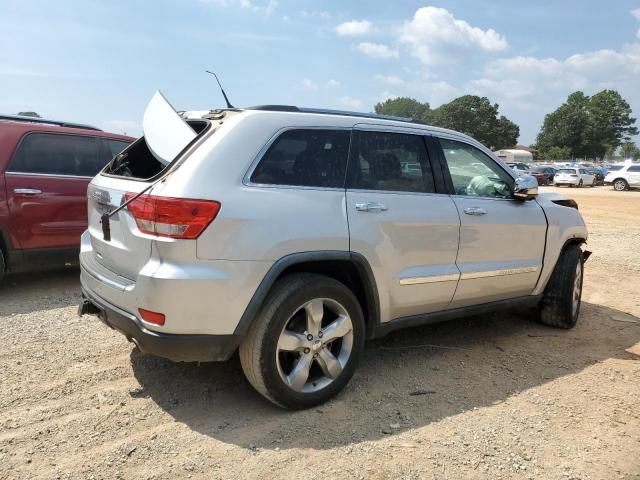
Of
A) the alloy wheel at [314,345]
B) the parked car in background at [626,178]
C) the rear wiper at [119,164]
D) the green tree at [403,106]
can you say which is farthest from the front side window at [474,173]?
the green tree at [403,106]

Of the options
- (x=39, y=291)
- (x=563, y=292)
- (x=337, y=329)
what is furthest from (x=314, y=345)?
(x=39, y=291)

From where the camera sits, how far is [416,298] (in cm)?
367

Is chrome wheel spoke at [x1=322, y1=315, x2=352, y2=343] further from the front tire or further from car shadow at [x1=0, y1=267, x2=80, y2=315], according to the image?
car shadow at [x1=0, y1=267, x2=80, y2=315]

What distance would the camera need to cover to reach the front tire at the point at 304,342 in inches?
117

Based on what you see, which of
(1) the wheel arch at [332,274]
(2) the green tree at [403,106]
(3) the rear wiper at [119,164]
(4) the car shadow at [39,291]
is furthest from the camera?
(2) the green tree at [403,106]

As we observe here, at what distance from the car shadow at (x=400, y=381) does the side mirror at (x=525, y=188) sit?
129cm

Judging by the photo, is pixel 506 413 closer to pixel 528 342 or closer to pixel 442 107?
pixel 528 342

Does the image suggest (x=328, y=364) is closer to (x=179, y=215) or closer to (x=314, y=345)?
(x=314, y=345)

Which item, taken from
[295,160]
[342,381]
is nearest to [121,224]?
[295,160]

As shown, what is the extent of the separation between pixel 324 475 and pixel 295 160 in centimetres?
175

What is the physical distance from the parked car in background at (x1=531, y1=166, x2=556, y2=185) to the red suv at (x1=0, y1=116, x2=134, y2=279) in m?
34.3

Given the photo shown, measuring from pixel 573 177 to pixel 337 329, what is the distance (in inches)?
1419

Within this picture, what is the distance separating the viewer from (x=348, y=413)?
322 cm

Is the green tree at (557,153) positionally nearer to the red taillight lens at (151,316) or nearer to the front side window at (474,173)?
the front side window at (474,173)
